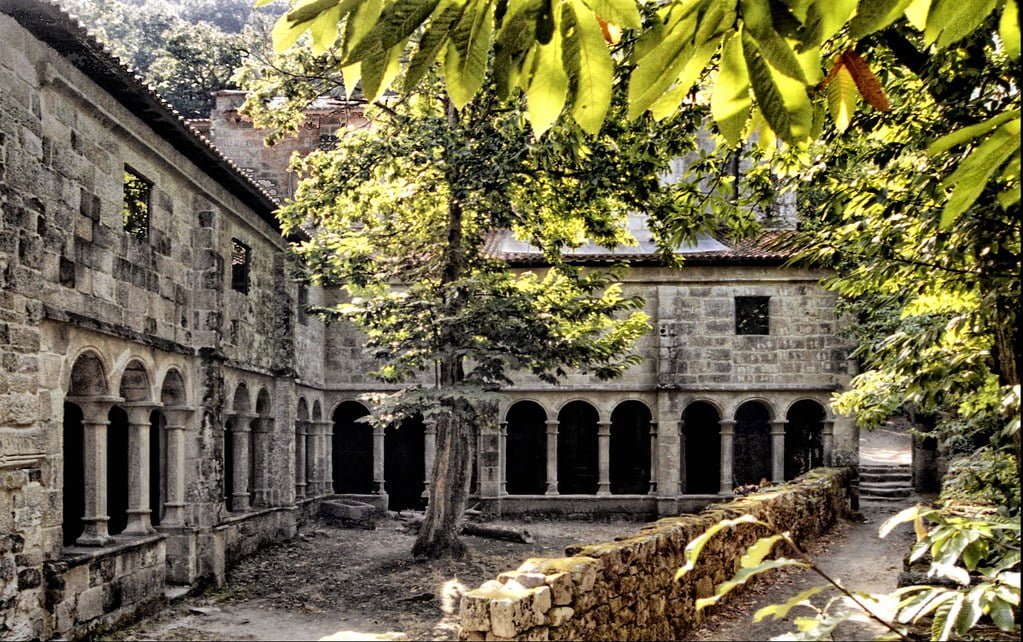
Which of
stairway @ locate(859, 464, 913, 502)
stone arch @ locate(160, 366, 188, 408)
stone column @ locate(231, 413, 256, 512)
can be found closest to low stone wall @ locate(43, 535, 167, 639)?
stone arch @ locate(160, 366, 188, 408)

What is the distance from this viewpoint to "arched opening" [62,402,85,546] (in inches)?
457

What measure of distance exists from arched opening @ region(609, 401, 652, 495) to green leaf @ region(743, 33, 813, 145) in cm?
2127

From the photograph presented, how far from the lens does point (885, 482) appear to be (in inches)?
840

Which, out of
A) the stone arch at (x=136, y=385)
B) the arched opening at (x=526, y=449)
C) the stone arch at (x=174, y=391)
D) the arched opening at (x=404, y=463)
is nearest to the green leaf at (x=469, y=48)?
the stone arch at (x=136, y=385)

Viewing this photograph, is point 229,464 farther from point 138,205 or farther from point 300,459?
point 138,205

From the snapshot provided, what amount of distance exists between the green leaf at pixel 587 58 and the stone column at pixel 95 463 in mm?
9450

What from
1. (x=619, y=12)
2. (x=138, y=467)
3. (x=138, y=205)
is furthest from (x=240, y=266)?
(x=619, y=12)

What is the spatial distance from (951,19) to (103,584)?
32.2 feet

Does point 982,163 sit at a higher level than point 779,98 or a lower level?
lower

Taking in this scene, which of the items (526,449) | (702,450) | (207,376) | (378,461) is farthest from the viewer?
(702,450)

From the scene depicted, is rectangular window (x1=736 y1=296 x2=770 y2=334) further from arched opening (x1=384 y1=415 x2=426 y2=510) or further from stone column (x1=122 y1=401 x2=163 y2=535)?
stone column (x1=122 y1=401 x2=163 y2=535)

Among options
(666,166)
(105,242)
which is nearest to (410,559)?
(105,242)

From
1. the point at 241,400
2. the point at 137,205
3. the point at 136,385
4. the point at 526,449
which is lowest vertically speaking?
the point at 526,449

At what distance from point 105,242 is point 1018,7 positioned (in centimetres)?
1003
